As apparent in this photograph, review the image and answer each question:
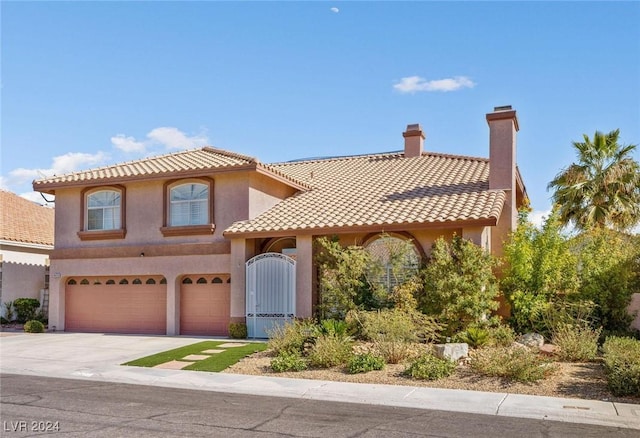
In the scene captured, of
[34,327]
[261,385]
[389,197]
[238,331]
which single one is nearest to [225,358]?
[261,385]

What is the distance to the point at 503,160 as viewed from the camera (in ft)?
68.7

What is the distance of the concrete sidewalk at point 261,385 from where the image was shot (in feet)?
35.5

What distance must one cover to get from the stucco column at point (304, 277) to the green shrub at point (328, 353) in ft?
15.6

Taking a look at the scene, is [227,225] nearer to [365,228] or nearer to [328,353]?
[365,228]

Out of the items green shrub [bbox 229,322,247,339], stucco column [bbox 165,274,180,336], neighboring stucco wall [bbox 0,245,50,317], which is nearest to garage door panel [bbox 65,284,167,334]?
stucco column [bbox 165,274,180,336]

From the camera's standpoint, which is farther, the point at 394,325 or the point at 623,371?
the point at 394,325

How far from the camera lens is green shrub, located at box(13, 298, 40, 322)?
1082 inches

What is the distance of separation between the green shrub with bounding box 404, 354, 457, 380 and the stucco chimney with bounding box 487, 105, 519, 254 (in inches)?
315

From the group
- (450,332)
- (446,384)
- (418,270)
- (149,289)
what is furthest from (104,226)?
(446,384)

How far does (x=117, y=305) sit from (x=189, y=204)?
4735 mm

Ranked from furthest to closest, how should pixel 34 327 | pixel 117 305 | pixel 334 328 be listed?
Answer: 1. pixel 34 327
2. pixel 117 305
3. pixel 334 328

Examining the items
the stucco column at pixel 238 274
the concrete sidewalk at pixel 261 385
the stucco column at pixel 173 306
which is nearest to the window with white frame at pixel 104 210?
the stucco column at pixel 173 306

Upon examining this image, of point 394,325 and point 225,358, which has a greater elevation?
point 394,325

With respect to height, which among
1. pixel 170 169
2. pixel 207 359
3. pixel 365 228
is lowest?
pixel 207 359
